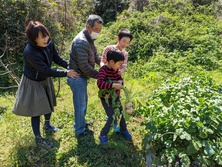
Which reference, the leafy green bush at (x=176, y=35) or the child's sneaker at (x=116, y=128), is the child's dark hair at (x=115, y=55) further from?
the leafy green bush at (x=176, y=35)

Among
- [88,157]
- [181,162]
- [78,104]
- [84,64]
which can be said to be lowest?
[88,157]

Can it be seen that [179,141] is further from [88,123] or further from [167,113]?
[88,123]

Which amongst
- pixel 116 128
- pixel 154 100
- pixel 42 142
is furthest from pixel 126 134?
pixel 42 142

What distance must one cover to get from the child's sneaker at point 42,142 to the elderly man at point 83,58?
1.66 ft

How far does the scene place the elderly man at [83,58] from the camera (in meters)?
2.68

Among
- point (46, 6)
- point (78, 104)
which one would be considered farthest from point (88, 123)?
point (46, 6)

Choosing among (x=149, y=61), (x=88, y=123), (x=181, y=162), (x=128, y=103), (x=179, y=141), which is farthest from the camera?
(x=149, y=61)

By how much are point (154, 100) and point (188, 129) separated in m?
0.67

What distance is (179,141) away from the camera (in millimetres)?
2473

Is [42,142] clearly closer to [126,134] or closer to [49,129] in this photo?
[49,129]

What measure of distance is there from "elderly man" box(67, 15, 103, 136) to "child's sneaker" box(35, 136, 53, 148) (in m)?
0.51

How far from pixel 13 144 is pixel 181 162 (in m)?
2.25

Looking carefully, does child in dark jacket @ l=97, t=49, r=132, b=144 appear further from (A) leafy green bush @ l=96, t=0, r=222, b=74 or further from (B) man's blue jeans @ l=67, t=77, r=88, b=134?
(A) leafy green bush @ l=96, t=0, r=222, b=74

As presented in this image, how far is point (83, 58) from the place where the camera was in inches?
106
